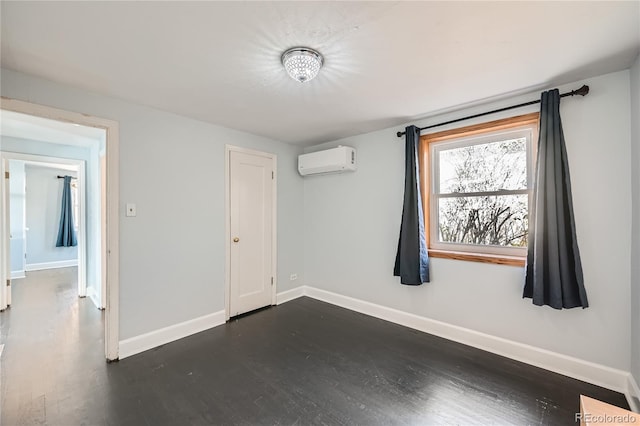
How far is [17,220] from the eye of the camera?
5.15m

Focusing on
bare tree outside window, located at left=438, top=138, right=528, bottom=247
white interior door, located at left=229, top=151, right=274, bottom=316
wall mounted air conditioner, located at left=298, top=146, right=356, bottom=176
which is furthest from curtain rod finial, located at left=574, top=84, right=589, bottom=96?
white interior door, located at left=229, top=151, right=274, bottom=316

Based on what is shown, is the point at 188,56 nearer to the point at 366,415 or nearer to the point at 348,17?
the point at 348,17

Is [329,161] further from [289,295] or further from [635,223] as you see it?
[635,223]

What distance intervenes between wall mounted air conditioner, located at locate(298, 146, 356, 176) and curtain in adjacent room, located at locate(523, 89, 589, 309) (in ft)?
6.19

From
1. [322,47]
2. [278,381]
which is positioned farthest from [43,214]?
[322,47]

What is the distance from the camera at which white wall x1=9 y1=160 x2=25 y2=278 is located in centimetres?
495

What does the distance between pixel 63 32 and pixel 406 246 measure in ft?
9.99

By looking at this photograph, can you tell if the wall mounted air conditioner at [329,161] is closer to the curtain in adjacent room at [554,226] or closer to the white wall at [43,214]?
the curtain in adjacent room at [554,226]

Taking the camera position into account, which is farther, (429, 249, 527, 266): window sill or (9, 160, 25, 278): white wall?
(9, 160, 25, 278): white wall

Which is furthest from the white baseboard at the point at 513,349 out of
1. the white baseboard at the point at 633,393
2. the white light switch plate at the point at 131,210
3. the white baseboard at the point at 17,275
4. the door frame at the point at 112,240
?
the white baseboard at the point at 17,275

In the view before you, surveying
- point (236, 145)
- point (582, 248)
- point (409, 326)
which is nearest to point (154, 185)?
point (236, 145)

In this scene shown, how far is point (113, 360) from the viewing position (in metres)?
2.29

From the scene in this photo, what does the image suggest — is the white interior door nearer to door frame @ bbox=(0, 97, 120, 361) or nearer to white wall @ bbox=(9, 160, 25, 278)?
door frame @ bbox=(0, 97, 120, 361)

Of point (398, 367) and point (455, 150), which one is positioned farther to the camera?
point (455, 150)
